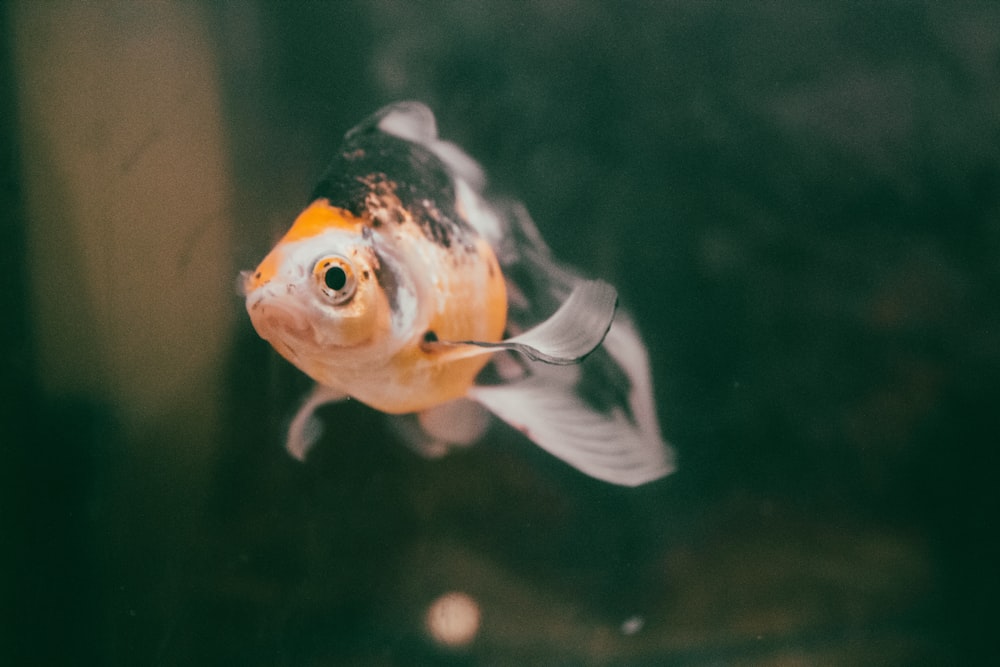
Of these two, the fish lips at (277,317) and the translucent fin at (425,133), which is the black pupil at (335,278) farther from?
the translucent fin at (425,133)

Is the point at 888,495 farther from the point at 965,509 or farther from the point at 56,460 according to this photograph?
the point at 56,460

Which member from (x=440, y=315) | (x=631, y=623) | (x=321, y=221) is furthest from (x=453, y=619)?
(x=321, y=221)

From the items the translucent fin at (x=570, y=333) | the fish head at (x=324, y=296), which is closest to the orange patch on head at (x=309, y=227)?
the fish head at (x=324, y=296)

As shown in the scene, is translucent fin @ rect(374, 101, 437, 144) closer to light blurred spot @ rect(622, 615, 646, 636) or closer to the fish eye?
the fish eye

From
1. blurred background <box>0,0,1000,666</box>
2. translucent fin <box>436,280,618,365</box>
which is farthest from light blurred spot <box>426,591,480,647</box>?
translucent fin <box>436,280,618,365</box>

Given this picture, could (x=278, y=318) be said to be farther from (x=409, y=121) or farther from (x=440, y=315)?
(x=409, y=121)

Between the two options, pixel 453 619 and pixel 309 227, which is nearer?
pixel 309 227
